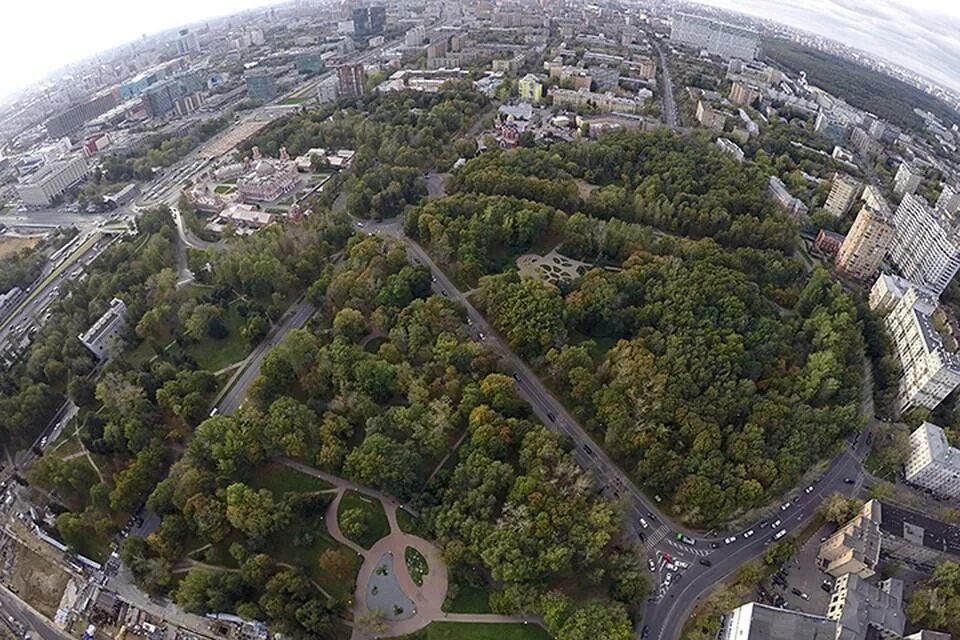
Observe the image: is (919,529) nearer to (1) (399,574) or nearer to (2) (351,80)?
(1) (399,574)

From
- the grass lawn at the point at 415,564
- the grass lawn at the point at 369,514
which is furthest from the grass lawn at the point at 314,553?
the grass lawn at the point at 415,564

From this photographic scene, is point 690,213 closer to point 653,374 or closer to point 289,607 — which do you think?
point 653,374

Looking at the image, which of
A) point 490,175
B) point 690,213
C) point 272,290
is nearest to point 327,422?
point 272,290

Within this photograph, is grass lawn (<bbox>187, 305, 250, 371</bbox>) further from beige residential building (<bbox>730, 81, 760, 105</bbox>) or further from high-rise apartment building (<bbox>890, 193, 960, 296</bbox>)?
beige residential building (<bbox>730, 81, 760, 105</bbox>)

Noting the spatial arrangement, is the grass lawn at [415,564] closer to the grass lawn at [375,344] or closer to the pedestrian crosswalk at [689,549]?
the pedestrian crosswalk at [689,549]

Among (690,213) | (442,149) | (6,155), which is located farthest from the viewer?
(6,155)

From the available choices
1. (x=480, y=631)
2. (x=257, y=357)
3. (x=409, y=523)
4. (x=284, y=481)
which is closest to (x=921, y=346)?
(x=480, y=631)
